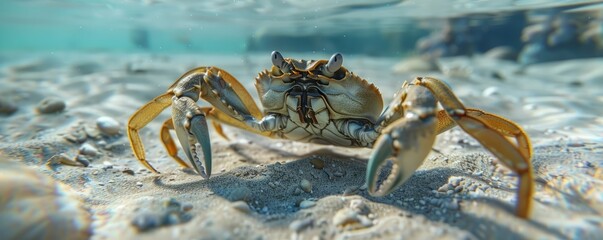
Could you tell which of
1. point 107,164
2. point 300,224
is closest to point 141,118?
point 107,164

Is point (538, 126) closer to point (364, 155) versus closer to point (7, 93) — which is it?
point (364, 155)

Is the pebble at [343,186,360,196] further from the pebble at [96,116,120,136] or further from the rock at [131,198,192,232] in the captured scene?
the pebble at [96,116,120,136]

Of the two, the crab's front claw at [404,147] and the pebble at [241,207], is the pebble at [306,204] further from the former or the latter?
the crab's front claw at [404,147]

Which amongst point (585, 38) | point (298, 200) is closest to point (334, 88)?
point (298, 200)

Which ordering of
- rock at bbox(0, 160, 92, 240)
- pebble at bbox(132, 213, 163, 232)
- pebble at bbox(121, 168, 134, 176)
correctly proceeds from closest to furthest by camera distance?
rock at bbox(0, 160, 92, 240)
pebble at bbox(132, 213, 163, 232)
pebble at bbox(121, 168, 134, 176)

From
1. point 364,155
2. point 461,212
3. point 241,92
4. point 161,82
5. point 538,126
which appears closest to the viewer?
point 461,212

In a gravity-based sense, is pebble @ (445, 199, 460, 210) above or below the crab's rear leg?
below

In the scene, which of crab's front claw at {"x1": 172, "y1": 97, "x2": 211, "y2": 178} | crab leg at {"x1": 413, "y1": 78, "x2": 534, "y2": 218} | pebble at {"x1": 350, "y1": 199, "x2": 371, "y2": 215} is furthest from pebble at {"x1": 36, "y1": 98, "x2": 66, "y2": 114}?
crab leg at {"x1": 413, "y1": 78, "x2": 534, "y2": 218}
